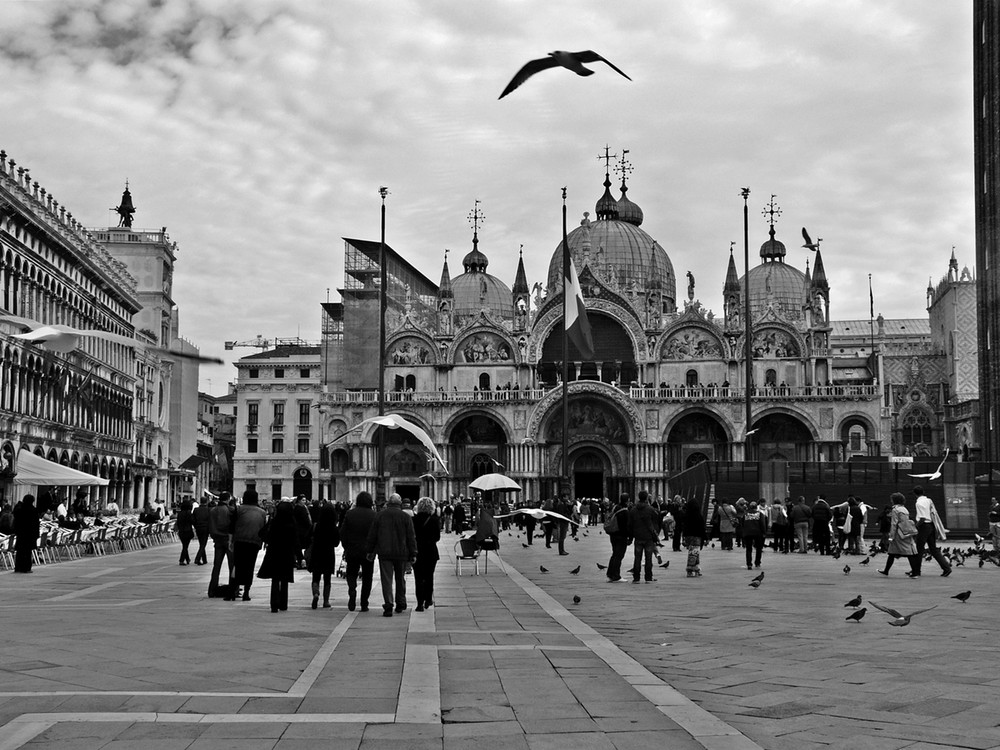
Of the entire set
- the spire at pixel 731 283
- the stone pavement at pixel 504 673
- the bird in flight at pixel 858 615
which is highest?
the spire at pixel 731 283

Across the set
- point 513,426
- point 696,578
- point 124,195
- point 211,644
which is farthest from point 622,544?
point 124,195

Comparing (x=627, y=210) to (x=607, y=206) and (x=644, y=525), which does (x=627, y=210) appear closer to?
(x=607, y=206)

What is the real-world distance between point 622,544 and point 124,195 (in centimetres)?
6907

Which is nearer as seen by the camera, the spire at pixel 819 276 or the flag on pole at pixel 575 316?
the flag on pole at pixel 575 316

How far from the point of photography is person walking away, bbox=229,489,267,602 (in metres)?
16.1

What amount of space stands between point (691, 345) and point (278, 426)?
34691 millimetres

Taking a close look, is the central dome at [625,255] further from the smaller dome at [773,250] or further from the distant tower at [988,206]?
the distant tower at [988,206]

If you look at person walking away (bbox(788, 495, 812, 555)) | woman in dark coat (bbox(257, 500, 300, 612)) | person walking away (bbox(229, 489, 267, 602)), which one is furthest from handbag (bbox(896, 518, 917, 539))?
person walking away (bbox(229, 489, 267, 602))

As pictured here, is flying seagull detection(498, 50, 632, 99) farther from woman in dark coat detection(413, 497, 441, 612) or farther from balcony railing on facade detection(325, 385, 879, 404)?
balcony railing on facade detection(325, 385, 879, 404)

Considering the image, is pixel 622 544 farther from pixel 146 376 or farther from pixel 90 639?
pixel 146 376

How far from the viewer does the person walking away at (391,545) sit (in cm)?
1475

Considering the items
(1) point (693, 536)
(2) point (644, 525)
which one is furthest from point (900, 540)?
(2) point (644, 525)

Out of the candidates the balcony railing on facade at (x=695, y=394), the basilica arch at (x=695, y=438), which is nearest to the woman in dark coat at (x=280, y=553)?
the balcony railing on facade at (x=695, y=394)

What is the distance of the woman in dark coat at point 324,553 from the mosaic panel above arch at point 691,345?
176ft
